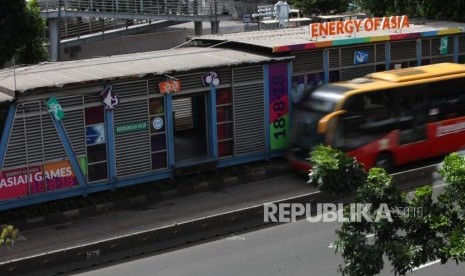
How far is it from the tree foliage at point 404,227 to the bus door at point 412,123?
13.0 m

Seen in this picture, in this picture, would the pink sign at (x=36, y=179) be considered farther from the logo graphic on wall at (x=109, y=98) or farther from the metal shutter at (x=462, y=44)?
the metal shutter at (x=462, y=44)

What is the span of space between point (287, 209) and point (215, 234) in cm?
206

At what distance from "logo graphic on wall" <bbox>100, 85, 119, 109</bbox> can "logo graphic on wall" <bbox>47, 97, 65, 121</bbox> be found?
1142mm

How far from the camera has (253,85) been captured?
70.2 feet

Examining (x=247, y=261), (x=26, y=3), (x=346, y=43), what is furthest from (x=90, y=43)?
(x=247, y=261)

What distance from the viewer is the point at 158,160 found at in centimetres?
1980

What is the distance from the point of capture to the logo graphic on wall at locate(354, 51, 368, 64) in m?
23.6

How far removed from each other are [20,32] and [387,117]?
618 inches

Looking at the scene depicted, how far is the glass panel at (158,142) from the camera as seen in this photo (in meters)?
19.7

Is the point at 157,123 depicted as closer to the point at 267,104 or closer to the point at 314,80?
the point at 267,104

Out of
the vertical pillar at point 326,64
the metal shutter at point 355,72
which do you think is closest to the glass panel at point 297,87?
the vertical pillar at point 326,64

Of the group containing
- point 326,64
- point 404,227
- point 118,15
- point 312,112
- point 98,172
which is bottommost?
point 98,172

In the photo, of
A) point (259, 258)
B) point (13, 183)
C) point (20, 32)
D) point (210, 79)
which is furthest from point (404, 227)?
point (20, 32)

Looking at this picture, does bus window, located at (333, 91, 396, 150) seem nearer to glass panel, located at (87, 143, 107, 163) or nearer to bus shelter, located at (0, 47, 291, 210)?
bus shelter, located at (0, 47, 291, 210)
